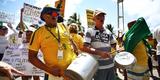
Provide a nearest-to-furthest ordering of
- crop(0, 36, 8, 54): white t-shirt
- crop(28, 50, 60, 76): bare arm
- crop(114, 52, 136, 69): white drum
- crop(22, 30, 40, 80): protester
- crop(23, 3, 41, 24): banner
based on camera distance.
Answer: crop(28, 50, 60, 76): bare arm, crop(114, 52, 136, 69): white drum, crop(22, 30, 40, 80): protester, crop(0, 36, 8, 54): white t-shirt, crop(23, 3, 41, 24): banner

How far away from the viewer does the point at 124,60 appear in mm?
6180

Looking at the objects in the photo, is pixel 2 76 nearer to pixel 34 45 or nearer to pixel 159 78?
pixel 34 45

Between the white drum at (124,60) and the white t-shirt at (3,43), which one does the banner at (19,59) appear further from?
the white drum at (124,60)

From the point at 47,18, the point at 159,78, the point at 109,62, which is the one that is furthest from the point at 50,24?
the point at 159,78

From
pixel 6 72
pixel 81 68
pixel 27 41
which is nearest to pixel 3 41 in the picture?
pixel 27 41

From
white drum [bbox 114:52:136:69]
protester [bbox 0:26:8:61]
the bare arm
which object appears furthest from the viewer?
protester [bbox 0:26:8:61]

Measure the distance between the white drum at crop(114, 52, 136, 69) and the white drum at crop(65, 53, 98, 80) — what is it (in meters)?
1.26

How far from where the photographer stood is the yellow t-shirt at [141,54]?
23.0ft

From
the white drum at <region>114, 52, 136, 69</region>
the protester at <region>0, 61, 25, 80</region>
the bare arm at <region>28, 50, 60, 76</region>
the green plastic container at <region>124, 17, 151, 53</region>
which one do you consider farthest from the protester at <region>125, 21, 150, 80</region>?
the protester at <region>0, 61, 25, 80</region>

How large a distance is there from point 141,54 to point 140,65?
197 millimetres

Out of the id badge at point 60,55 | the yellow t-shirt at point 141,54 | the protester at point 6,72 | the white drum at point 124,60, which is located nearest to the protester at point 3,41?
the yellow t-shirt at point 141,54

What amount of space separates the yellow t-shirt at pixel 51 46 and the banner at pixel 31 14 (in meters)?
7.56

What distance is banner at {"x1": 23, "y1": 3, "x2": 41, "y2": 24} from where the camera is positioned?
1270 centimetres

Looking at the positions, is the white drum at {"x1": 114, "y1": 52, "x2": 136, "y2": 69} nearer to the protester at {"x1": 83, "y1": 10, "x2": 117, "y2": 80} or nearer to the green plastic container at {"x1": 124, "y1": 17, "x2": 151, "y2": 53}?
the protester at {"x1": 83, "y1": 10, "x2": 117, "y2": 80}
